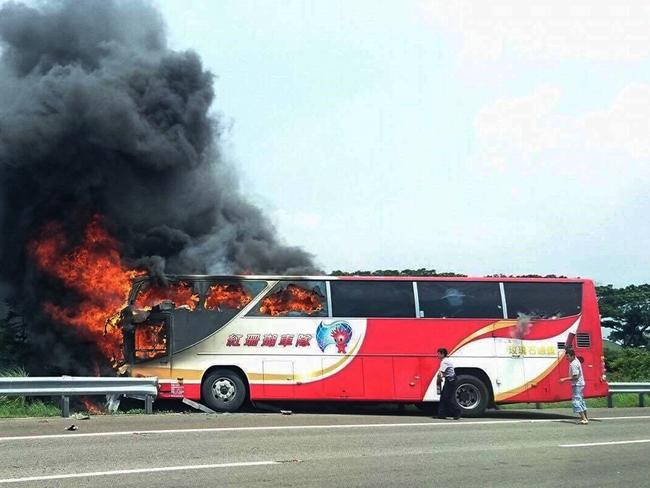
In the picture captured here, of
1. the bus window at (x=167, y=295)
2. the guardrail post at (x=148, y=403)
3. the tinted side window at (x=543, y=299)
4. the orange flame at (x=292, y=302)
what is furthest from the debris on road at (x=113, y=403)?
the tinted side window at (x=543, y=299)

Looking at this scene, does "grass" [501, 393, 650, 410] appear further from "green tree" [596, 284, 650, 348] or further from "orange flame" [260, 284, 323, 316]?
"green tree" [596, 284, 650, 348]

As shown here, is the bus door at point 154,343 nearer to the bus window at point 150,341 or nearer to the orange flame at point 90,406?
→ the bus window at point 150,341

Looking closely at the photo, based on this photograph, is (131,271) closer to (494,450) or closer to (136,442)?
(136,442)

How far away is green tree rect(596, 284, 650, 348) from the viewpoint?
50.3m

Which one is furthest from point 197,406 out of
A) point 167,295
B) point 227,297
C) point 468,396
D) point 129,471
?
point 129,471

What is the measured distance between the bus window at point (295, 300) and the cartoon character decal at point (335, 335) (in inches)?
11.2

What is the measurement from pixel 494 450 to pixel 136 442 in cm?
483

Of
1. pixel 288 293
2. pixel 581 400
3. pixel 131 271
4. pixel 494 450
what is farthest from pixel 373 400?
pixel 131 271

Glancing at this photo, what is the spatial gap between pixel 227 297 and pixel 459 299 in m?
4.86

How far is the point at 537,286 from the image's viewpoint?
50.9 feet

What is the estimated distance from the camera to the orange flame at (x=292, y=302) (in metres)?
14.7

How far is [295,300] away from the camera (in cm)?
1484

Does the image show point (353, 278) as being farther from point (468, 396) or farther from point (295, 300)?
Answer: point (468, 396)

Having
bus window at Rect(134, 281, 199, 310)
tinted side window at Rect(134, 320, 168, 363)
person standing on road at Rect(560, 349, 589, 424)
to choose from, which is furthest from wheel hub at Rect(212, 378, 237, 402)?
person standing on road at Rect(560, 349, 589, 424)
